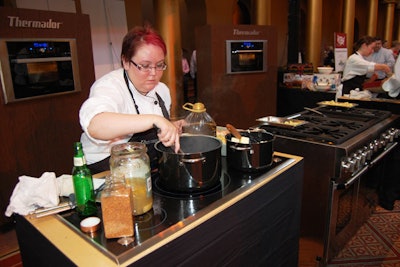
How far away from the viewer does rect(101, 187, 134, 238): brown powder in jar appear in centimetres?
85

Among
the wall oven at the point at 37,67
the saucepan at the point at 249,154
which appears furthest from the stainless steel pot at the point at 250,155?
the wall oven at the point at 37,67

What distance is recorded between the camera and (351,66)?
4.32 metres

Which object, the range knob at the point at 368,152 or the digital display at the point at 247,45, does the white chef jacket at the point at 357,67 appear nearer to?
the digital display at the point at 247,45

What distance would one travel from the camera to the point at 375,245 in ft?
7.86

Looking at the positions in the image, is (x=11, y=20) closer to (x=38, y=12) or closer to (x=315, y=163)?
(x=38, y=12)

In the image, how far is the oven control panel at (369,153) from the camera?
187cm

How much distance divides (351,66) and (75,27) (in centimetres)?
348

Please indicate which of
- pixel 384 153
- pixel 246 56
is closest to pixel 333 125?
pixel 384 153

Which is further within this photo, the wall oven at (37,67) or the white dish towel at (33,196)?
the wall oven at (37,67)

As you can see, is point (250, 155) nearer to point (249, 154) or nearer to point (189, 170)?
point (249, 154)

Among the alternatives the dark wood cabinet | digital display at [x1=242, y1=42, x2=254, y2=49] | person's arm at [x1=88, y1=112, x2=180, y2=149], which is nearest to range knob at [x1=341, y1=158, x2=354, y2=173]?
the dark wood cabinet

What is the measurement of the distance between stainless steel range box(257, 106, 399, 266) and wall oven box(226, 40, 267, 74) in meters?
2.27

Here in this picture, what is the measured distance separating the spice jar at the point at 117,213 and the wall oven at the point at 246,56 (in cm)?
379

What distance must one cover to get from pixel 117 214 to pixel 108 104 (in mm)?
521
